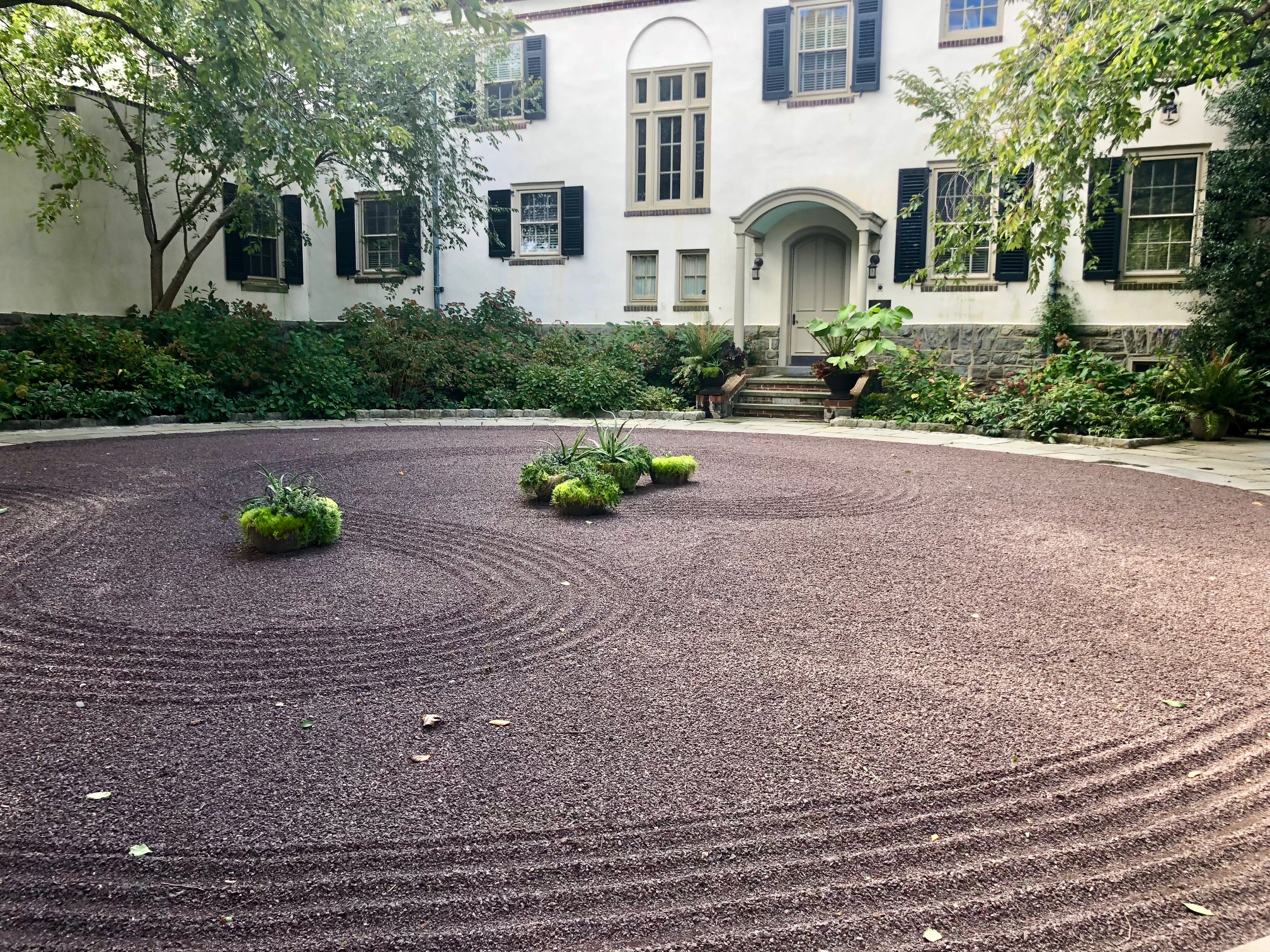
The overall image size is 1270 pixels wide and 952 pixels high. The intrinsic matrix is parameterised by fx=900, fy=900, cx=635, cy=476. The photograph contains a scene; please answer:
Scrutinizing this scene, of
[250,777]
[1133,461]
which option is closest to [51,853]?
[250,777]

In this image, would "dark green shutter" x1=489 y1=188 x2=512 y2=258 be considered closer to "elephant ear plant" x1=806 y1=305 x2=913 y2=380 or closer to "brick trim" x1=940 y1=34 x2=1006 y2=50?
"elephant ear plant" x1=806 y1=305 x2=913 y2=380

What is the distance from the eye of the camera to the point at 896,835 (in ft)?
7.39

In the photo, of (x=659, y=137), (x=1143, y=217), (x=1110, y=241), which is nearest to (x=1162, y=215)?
(x=1143, y=217)

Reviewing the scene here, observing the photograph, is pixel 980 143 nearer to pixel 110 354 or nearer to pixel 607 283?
pixel 607 283

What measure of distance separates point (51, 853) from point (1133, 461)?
918 cm

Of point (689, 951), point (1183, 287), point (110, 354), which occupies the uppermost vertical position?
point (1183, 287)

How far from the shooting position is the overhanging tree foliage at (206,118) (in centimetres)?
765

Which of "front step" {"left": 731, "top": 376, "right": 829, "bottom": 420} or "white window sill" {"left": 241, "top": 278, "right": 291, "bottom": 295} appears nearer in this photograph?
"front step" {"left": 731, "top": 376, "right": 829, "bottom": 420}

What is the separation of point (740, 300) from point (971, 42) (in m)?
4.99

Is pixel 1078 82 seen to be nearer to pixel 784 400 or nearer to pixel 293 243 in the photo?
pixel 784 400

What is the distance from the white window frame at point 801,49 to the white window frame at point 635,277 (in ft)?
11.3

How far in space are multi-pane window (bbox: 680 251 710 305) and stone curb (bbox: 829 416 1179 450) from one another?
12.8 ft

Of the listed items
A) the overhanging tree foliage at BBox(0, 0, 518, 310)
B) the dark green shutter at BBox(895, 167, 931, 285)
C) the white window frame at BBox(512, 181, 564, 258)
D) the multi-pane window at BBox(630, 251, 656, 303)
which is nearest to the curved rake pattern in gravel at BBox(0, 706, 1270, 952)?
the overhanging tree foliage at BBox(0, 0, 518, 310)

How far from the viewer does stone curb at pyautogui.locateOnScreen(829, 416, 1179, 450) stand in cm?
1007
